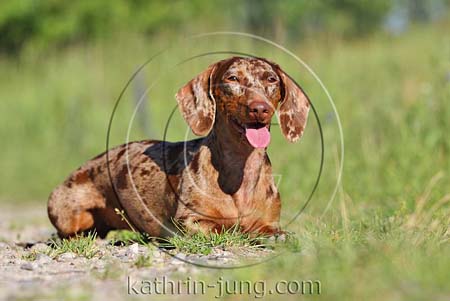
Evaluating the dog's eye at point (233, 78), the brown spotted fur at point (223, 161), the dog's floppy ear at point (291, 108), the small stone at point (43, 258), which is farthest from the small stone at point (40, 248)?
the dog's floppy ear at point (291, 108)

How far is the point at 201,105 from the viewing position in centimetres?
498

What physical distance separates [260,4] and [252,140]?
31.6m

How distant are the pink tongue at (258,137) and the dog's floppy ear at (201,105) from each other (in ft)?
1.15

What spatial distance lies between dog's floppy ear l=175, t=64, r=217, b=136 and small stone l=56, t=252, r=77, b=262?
108cm

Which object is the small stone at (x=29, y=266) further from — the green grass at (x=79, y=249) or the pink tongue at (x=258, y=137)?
the pink tongue at (x=258, y=137)

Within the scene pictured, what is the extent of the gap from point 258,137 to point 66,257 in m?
1.32

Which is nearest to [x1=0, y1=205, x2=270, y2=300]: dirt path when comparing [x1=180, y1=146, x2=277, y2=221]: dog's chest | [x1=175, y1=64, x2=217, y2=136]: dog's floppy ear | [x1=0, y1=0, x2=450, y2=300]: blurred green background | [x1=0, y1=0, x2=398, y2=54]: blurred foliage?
[x1=180, y1=146, x2=277, y2=221]: dog's chest

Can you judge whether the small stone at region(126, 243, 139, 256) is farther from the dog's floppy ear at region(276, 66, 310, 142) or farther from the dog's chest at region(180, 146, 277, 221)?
the dog's floppy ear at region(276, 66, 310, 142)

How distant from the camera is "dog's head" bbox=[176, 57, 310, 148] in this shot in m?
4.68

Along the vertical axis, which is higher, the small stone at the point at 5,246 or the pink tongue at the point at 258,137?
the pink tongue at the point at 258,137

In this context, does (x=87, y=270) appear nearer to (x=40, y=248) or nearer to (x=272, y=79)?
(x=40, y=248)

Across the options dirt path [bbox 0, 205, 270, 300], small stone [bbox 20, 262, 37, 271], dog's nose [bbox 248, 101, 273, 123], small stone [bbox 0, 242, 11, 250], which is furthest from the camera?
small stone [bbox 0, 242, 11, 250]

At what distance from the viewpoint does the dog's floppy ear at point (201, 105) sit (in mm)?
4965

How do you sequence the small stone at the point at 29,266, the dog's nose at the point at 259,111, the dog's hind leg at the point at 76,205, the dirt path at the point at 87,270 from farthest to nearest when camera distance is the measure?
the dog's hind leg at the point at 76,205 < the dog's nose at the point at 259,111 < the small stone at the point at 29,266 < the dirt path at the point at 87,270
